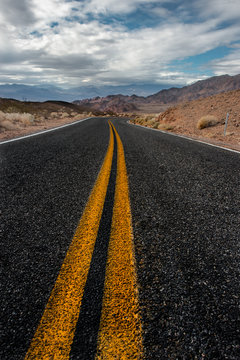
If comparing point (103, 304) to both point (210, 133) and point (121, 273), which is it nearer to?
point (121, 273)

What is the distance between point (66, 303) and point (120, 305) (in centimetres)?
25

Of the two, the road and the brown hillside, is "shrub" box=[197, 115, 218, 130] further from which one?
the road

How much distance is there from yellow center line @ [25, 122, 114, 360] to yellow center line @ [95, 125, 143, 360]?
0.12 m

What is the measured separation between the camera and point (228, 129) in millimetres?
12156

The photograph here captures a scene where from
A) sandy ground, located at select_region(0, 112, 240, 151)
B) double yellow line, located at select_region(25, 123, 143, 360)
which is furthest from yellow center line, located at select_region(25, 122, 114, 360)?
sandy ground, located at select_region(0, 112, 240, 151)

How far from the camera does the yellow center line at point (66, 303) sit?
0.75 m

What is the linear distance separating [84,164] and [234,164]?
2787mm

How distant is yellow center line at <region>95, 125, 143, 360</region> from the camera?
2.44ft

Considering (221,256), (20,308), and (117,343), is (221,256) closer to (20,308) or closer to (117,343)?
(117,343)

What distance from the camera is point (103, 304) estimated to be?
917mm

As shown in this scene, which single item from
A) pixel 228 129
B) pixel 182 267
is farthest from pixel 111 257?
pixel 228 129

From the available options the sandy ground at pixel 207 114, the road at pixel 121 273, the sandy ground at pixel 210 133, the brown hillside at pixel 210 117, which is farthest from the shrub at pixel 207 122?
the road at pixel 121 273

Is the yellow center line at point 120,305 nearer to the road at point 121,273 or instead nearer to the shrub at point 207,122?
the road at point 121,273

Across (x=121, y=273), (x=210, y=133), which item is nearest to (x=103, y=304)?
(x=121, y=273)
